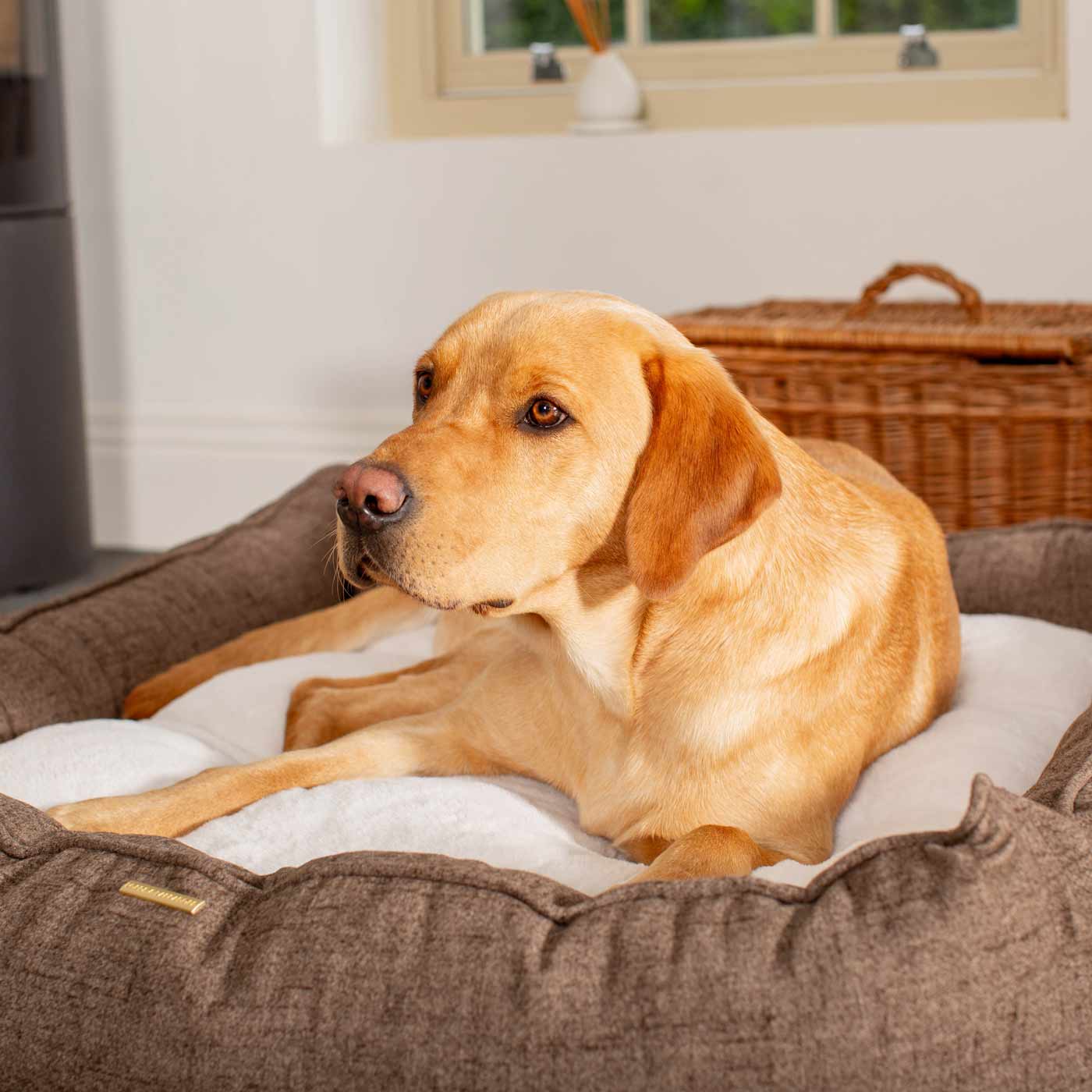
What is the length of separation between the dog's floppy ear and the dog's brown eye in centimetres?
11

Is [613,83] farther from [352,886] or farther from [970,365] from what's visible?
[352,886]

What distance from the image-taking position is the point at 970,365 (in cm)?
294

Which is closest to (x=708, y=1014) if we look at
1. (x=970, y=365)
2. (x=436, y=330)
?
(x=970, y=365)

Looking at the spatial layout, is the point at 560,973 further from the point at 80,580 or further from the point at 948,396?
the point at 80,580

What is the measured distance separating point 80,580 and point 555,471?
10.00ft

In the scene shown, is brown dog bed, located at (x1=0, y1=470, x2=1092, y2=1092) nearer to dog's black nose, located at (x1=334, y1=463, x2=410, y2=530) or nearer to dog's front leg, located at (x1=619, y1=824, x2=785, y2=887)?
dog's front leg, located at (x1=619, y1=824, x2=785, y2=887)

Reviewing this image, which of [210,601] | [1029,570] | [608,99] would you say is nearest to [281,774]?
[210,601]

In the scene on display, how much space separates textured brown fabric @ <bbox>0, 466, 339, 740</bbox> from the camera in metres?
2.37

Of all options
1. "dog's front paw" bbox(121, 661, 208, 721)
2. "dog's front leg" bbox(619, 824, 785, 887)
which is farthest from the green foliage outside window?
"dog's front leg" bbox(619, 824, 785, 887)

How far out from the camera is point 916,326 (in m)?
3.01

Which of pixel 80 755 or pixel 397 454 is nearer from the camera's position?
pixel 397 454

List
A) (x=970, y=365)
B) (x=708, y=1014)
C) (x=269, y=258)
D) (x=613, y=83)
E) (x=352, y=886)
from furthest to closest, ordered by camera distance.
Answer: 1. (x=269, y=258)
2. (x=613, y=83)
3. (x=970, y=365)
4. (x=352, y=886)
5. (x=708, y=1014)

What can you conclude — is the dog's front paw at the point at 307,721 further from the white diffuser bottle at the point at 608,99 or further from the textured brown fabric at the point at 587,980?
the white diffuser bottle at the point at 608,99

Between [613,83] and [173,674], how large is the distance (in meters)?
2.43
